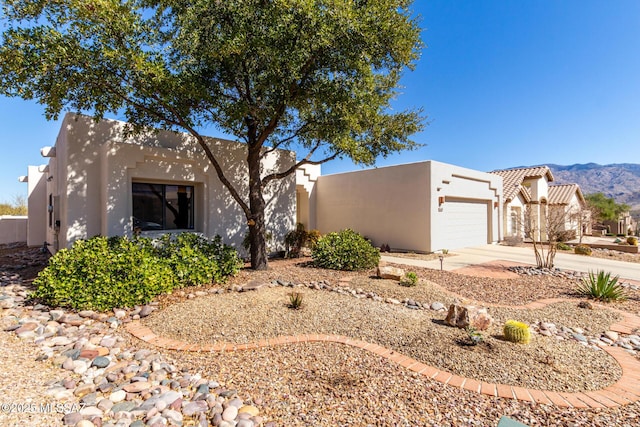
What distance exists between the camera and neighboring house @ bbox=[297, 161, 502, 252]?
12.8m

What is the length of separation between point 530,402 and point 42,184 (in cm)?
2015

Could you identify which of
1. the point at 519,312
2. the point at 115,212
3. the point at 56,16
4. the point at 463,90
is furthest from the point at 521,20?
the point at 115,212

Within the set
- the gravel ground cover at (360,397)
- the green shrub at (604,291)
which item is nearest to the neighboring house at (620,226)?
the green shrub at (604,291)

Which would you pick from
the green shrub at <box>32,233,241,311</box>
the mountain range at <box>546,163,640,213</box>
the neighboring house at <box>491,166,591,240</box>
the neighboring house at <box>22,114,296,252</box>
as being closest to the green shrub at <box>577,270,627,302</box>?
the green shrub at <box>32,233,241,311</box>

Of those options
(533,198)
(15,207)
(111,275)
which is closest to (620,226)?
(533,198)

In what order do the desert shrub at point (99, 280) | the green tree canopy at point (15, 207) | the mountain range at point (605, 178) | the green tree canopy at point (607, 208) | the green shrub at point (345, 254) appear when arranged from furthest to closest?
1. the mountain range at point (605, 178)
2. the green tree canopy at point (607, 208)
3. the green tree canopy at point (15, 207)
4. the green shrub at point (345, 254)
5. the desert shrub at point (99, 280)

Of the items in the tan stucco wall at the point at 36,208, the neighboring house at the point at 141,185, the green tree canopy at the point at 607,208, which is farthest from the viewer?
the green tree canopy at the point at 607,208

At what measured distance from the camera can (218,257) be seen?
7.26m

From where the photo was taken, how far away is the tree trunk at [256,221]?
27.5 ft

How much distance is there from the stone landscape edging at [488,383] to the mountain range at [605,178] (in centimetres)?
10461

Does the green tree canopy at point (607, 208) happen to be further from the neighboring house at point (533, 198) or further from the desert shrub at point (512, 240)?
the desert shrub at point (512, 240)

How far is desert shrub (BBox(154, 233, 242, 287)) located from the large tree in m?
1.39

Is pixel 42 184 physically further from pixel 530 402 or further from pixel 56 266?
pixel 530 402

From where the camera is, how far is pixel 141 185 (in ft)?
29.6
